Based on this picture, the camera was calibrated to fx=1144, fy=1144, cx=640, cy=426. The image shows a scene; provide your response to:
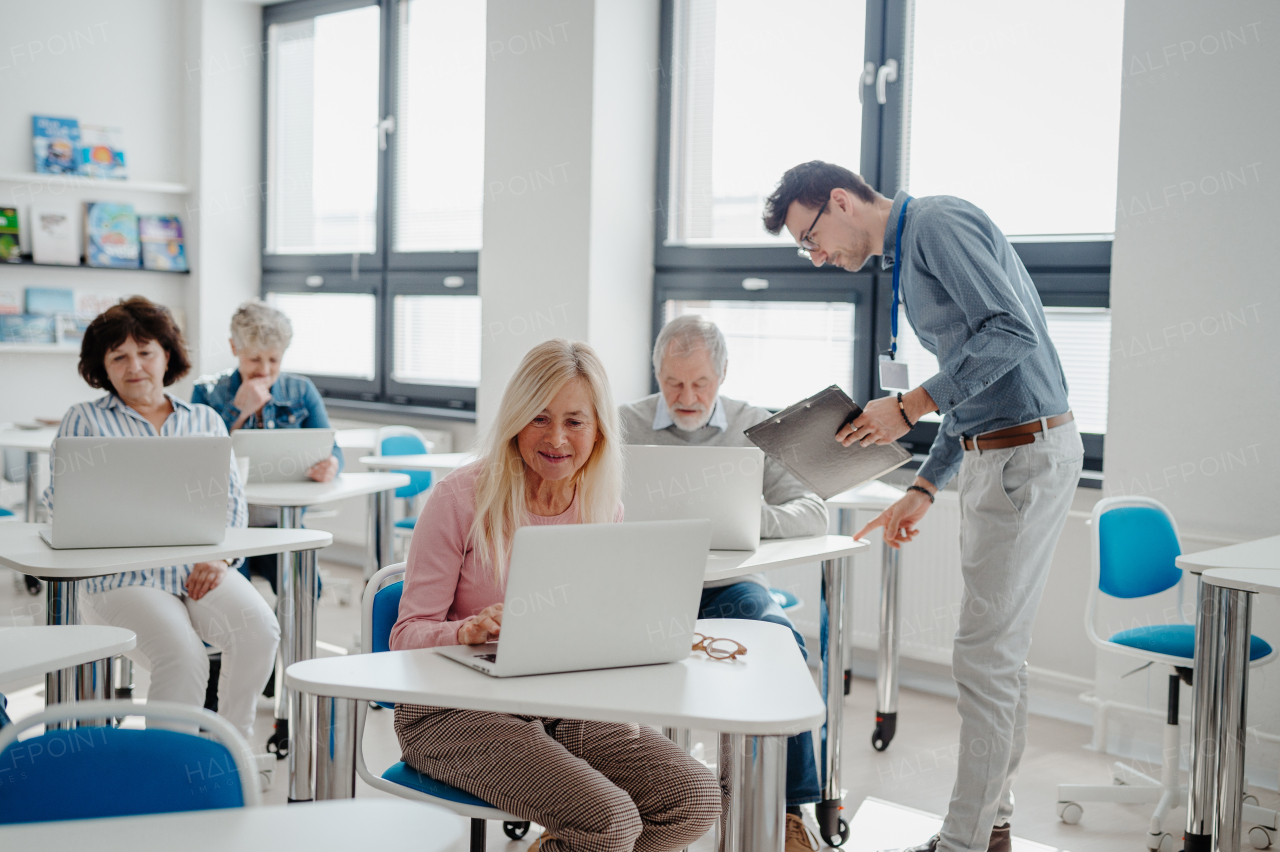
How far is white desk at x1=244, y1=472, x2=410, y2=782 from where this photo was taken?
296 cm

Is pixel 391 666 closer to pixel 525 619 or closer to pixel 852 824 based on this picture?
pixel 525 619

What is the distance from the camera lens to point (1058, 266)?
3.89 meters

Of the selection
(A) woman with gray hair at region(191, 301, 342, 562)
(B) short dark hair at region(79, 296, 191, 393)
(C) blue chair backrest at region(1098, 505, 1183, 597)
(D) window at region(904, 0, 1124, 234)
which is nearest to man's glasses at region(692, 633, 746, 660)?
(C) blue chair backrest at region(1098, 505, 1183, 597)

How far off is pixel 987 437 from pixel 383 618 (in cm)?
128

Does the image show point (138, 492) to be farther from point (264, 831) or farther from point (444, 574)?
point (264, 831)

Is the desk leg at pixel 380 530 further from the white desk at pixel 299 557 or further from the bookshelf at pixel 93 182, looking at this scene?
the bookshelf at pixel 93 182

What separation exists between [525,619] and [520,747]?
28 cm

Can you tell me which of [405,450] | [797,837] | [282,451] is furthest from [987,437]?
[405,450]

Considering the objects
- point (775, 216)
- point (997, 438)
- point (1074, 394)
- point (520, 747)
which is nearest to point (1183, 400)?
point (1074, 394)

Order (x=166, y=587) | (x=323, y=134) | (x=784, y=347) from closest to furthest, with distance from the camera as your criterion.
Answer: (x=166, y=587)
(x=784, y=347)
(x=323, y=134)

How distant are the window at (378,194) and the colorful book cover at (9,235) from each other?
1.33m

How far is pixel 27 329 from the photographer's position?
6027 millimetres

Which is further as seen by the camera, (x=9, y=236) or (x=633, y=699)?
(x=9, y=236)

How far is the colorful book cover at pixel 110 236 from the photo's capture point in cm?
617
